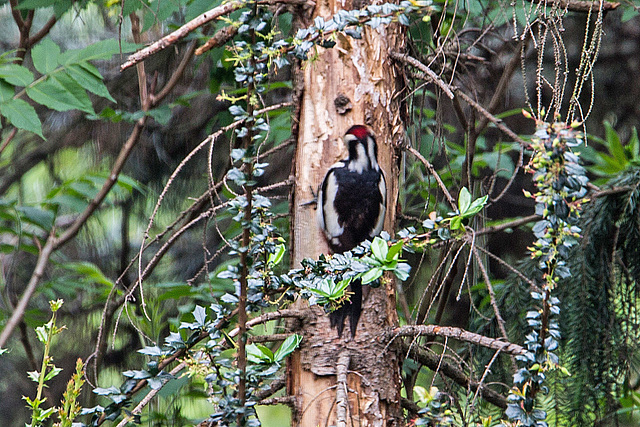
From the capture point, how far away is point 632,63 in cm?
279

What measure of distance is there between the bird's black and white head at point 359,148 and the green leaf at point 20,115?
2.66ft

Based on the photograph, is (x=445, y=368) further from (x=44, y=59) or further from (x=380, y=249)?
(x=44, y=59)

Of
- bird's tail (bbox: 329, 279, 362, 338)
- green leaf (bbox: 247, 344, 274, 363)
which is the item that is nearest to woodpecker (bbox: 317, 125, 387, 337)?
bird's tail (bbox: 329, 279, 362, 338)

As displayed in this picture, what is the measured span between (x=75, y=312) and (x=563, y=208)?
8.04 feet

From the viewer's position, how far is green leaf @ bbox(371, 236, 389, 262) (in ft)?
3.38

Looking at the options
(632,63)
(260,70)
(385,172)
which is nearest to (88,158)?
(385,172)

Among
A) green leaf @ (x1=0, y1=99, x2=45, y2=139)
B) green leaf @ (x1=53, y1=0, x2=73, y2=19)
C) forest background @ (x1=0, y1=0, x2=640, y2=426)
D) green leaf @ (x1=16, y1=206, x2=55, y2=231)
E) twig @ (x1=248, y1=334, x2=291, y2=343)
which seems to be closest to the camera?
forest background @ (x1=0, y1=0, x2=640, y2=426)

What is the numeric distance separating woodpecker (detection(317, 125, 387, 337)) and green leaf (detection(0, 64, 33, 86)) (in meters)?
0.90

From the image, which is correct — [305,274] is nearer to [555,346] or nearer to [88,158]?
[555,346]

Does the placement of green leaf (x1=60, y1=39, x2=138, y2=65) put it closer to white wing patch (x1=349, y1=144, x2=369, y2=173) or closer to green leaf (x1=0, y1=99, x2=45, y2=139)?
green leaf (x1=0, y1=99, x2=45, y2=139)

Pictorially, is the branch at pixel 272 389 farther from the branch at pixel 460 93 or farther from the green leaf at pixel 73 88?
the green leaf at pixel 73 88

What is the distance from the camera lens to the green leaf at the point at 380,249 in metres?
1.03

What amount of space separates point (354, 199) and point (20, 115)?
90 cm

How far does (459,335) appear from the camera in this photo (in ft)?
3.92
